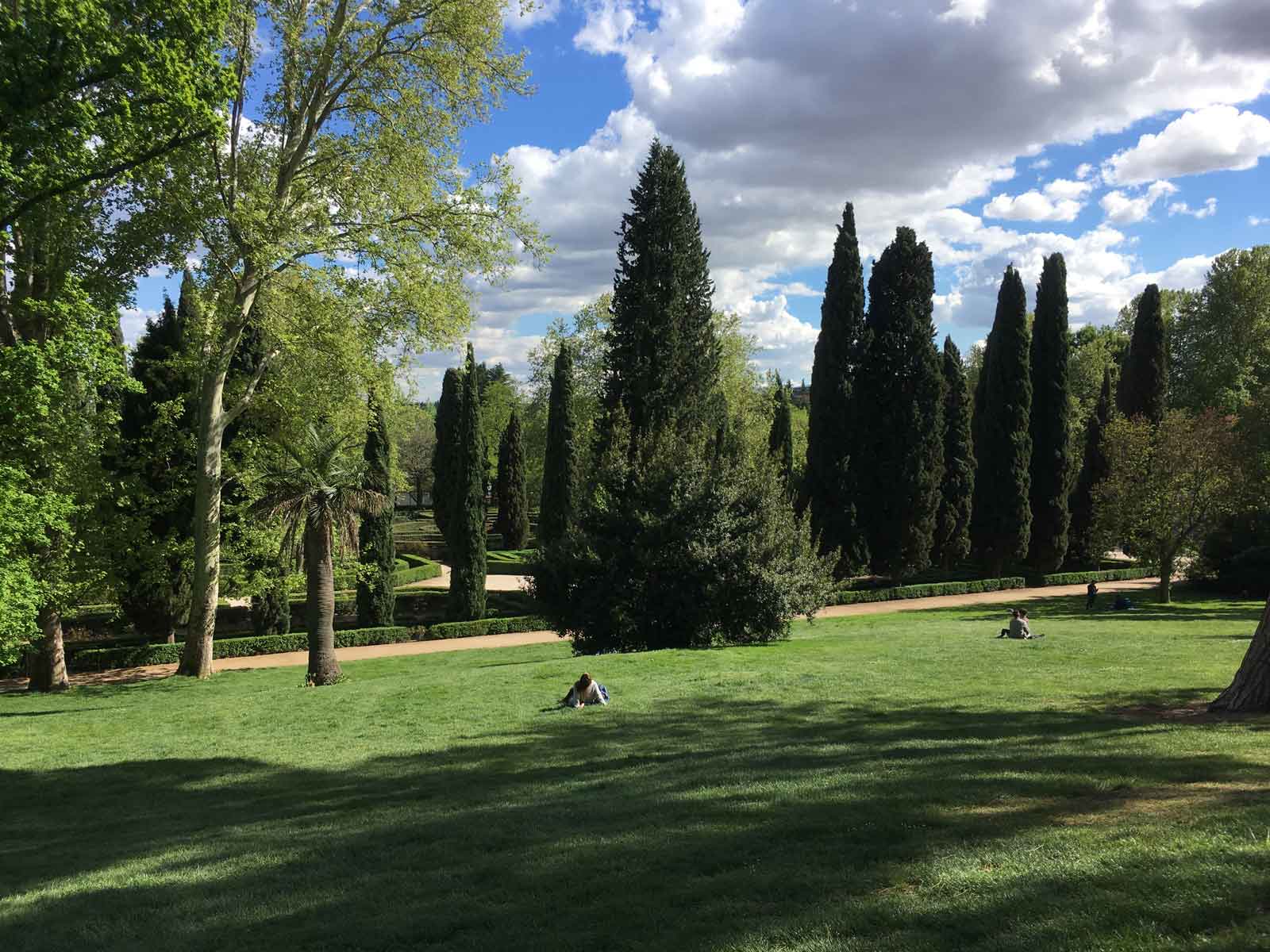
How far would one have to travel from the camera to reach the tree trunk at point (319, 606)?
18250 millimetres

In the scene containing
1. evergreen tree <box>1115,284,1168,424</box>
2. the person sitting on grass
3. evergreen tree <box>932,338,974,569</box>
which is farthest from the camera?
evergreen tree <box>932,338,974,569</box>

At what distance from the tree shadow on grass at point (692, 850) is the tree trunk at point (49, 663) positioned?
12.8m

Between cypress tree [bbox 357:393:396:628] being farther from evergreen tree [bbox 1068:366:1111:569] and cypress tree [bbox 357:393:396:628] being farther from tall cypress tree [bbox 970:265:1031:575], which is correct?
evergreen tree [bbox 1068:366:1111:569]

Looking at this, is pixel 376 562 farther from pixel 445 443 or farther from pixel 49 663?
pixel 445 443

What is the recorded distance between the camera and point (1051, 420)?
3709cm

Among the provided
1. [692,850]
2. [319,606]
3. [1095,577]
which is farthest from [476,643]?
[1095,577]

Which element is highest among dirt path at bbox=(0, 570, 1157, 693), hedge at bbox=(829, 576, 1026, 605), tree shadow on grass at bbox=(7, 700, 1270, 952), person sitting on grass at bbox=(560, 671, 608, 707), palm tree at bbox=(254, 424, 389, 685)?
palm tree at bbox=(254, 424, 389, 685)

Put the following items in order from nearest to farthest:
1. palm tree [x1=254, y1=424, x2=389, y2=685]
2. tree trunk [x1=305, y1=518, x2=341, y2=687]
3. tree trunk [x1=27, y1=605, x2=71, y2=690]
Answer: palm tree [x1=254, y1=424, x2=389, y2=685], tree trunk [x1=305, y1=518, x2=341, y2=687], tree trunk [x1=27, y1=605, x2=71, y2=690]

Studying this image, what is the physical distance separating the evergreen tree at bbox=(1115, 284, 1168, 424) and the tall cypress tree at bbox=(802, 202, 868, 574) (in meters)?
15.0

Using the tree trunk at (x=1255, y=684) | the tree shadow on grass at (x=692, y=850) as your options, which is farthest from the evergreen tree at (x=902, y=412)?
the tree shadow on grass at (x=692, y=850)

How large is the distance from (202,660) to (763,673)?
14.4m

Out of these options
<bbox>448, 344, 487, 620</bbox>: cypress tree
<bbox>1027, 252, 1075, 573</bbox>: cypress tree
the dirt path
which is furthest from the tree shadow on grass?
<bbox>1027, 252, 1075, 573</bbox>: cypress tree

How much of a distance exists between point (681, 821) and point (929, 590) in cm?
3272

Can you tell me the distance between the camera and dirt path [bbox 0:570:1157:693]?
2259 cm
